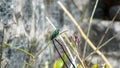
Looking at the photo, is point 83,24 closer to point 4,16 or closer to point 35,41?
point 35,41

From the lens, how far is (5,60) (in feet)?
3.73

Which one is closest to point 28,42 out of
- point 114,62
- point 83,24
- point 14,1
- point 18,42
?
point 18,42

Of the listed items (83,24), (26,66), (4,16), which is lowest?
(26,66)

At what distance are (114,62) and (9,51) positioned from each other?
1.59 m

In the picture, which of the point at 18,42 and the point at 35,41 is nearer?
the point at 18,42

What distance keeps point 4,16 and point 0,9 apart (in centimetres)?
2

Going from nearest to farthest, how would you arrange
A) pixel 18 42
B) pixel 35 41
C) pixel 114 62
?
pixel 18 42 < pixel 35 41 < pixel 114 62

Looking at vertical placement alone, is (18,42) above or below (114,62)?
below

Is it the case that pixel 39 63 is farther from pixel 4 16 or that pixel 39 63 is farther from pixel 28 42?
pixel 4 16

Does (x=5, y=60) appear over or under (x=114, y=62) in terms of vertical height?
under

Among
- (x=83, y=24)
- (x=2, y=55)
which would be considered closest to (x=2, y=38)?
(x=2, y=55)

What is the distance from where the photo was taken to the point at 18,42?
1202 mm

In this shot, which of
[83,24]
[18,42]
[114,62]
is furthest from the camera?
[114,62]

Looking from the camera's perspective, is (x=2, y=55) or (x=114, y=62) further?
(x=114, y=62)
